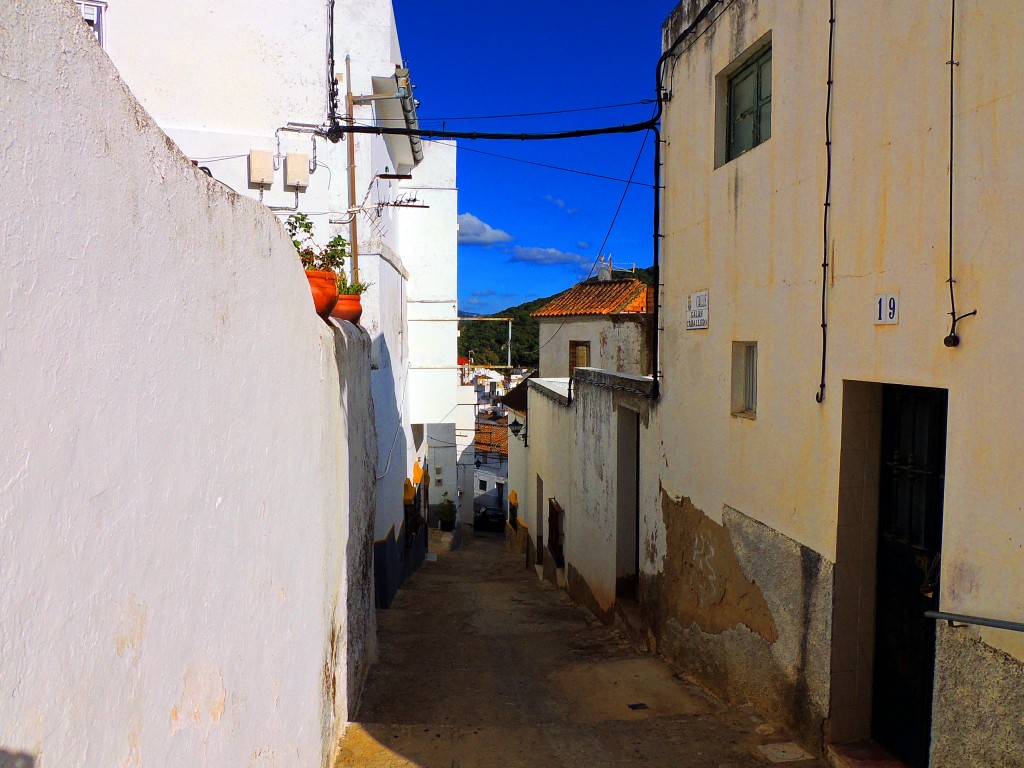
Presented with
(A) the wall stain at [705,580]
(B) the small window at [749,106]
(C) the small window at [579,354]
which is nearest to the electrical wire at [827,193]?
(B) the small window at [749,106]

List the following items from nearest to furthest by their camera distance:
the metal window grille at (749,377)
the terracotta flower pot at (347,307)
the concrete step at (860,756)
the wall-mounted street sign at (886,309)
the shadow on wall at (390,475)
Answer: the wall-mounted street sign at (886,309), the concrete step at (860,756), the metal window grille at (749,377), the terracotta flower pot at (347,307), the shadow on wall at (390,475)

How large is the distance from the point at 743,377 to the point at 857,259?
78.8 inches

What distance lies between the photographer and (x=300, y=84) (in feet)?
34.3

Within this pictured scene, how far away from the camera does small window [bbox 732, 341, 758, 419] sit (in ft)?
21.9

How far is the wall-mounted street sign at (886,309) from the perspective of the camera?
178 inches

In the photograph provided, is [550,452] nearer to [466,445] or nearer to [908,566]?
[908,566]

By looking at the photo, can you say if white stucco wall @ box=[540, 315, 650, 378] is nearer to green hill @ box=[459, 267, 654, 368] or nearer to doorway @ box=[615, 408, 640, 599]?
doorway @ box=[615, 408, 640, 599]

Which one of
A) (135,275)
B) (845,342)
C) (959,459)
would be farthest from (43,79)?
(845,342)

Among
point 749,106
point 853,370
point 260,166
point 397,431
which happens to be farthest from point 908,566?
point 397,431

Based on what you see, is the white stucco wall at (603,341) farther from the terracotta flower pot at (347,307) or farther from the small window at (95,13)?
the small window at (95,13)

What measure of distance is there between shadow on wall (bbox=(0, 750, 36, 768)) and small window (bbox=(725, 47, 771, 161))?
6185 mm

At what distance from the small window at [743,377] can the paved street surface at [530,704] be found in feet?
8.09

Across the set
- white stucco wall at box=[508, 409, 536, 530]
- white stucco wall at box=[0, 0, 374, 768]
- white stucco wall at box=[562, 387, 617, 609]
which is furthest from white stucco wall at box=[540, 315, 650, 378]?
white stucco wall at box=[0, 0, 374, 768]

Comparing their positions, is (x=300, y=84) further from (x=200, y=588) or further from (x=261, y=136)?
(x=200, y=588)
